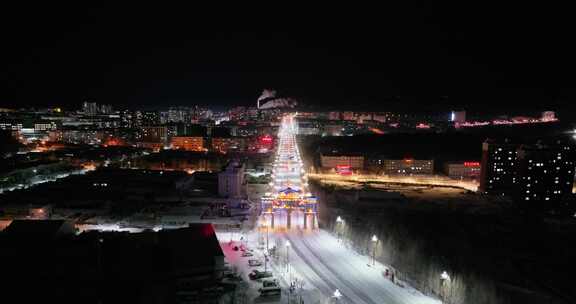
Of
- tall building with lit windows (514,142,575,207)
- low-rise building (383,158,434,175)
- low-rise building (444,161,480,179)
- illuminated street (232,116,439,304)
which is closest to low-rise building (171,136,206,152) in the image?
low-rise building (383,158,434,175)

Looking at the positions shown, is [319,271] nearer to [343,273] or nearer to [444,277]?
[343,273]

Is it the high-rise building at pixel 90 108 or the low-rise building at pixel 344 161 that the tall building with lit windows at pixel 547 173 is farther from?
the high-rise building at pixel 90 108

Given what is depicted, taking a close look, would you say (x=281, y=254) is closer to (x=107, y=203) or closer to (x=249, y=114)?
(x=107, y=203)

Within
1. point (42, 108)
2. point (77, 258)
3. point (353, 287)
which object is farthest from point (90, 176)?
point (42, 108)

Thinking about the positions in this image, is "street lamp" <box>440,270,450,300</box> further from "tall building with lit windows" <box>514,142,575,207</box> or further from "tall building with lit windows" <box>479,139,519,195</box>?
"tall building with lit windows" <box>479,139,519,195</box>

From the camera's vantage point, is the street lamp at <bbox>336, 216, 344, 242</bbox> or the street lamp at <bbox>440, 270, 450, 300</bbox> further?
the street lamp at <bbox>336, 216, 344, 242</bbox>

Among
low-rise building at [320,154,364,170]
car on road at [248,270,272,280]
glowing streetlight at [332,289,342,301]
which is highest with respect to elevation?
low-rise building at [320,154,364,170]

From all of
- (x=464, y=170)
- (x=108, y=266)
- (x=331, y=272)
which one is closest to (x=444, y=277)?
(x=331, y=272)
